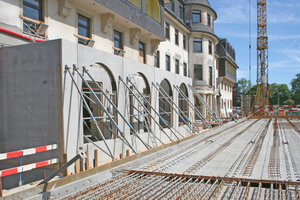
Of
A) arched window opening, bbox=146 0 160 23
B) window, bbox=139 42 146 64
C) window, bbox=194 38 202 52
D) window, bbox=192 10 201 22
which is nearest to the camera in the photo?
arched window opening, bbox=146 0 160 23

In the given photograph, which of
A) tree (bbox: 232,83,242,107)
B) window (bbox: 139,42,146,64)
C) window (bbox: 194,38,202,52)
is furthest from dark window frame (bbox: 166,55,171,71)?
tree (bbox: 232,83,242,107)

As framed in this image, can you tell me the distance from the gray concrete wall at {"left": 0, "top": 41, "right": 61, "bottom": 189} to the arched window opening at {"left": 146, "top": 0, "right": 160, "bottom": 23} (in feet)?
37.2

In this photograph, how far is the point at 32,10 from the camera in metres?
10.0

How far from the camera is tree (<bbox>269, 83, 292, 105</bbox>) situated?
98.6m

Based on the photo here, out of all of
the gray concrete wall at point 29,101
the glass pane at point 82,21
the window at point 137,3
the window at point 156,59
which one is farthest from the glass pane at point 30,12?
the window at point 156,59

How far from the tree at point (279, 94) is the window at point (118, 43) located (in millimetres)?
95166

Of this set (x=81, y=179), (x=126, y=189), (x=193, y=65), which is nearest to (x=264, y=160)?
(x=126, y=189)

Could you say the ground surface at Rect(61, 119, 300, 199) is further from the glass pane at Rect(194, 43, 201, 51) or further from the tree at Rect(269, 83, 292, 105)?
the tree at Rect(269, 83, 292, 105)

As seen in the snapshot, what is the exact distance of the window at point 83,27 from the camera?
1258 cm

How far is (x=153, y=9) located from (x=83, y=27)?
641cm

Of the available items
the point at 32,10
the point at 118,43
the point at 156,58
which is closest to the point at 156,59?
the point at 156,58

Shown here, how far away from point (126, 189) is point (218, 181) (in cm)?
197

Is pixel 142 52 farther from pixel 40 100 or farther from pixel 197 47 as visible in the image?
pixel 40 100

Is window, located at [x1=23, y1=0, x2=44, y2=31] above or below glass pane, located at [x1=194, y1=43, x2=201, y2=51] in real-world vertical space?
below
